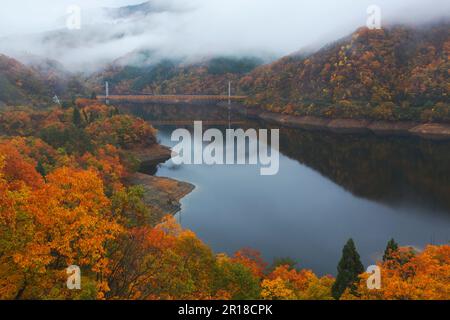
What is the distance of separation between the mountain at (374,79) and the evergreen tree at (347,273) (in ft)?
238

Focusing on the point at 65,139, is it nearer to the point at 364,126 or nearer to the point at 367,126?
the point at 367,126

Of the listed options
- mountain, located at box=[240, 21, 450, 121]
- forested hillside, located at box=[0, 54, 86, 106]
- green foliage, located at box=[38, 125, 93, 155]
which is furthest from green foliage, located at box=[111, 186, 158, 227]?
mountain, located at box=[240, 21, 450, 121]

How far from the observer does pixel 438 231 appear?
106 feet

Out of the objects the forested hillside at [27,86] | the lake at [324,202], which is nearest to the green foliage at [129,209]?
the lake at [324,202]

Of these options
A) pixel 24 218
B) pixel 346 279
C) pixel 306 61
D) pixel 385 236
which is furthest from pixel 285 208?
pixel 306 61

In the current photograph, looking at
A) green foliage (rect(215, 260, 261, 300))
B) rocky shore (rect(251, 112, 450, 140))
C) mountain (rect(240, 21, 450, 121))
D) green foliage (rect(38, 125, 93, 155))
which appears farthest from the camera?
mountain (rect(240, 21, 450, 121))

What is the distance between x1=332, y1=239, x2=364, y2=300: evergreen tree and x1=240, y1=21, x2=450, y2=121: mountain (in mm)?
72545

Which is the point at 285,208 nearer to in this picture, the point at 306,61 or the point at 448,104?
the point at 448,104

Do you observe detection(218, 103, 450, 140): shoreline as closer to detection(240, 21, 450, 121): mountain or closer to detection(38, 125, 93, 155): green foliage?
detection(240, 21, 450, 121): mountain

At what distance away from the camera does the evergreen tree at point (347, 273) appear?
17000 millimetres

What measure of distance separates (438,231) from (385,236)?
14.1 ft

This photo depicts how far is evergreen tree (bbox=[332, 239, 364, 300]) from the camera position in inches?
669

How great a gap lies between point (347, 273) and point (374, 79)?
9540 cm

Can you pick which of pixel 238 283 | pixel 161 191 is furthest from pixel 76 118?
pixel 238 283
